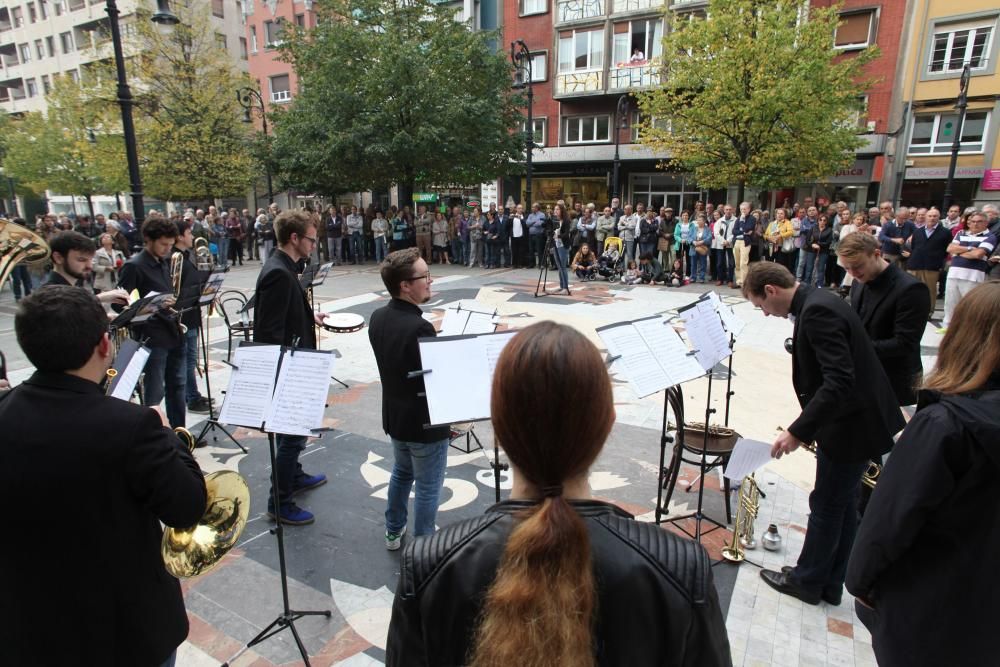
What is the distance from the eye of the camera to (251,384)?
289cm

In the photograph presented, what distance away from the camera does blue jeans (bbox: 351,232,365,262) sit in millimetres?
19770

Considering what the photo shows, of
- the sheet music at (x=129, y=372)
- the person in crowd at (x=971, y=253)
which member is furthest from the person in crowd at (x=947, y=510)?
the person in crowd at (x=971, y=253)

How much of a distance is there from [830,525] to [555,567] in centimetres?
279

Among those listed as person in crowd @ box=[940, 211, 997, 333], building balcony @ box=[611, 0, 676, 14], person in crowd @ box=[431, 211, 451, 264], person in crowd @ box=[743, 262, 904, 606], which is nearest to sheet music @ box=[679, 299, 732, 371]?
person in crowd @ box=[743, 262, 904, 606]

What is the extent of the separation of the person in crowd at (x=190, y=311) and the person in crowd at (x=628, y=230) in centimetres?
1142

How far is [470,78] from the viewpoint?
19.6 meters

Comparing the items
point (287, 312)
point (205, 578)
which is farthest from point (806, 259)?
point (205, 578)

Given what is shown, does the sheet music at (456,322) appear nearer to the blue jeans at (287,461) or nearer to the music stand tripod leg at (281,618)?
the blue jeans at (287,461)

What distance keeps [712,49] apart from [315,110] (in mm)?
12727

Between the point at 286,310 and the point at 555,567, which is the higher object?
the point at 555,567

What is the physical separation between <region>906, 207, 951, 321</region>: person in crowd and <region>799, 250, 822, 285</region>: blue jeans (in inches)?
115

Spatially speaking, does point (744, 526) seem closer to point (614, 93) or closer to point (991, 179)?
point (991, 179)

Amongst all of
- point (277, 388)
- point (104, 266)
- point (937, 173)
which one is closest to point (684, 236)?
point (104, 266)

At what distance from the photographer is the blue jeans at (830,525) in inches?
121
